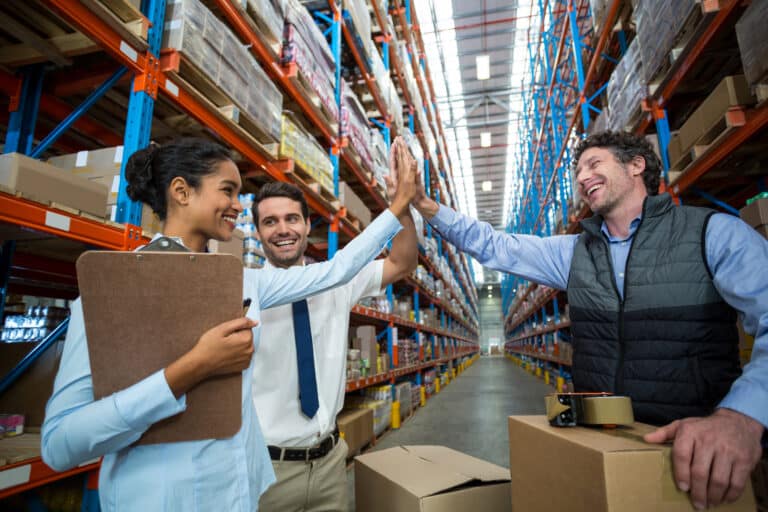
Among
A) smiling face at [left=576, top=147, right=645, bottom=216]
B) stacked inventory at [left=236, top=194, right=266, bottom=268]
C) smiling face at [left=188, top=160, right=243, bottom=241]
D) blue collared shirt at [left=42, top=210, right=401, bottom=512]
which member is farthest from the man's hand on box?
stacked inventory at [left=236, top=194, right=266, bottom=268]

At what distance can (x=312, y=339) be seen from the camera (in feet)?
6.19

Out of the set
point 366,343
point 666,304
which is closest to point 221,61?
point 666,304

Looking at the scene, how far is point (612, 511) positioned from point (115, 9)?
2.72 m

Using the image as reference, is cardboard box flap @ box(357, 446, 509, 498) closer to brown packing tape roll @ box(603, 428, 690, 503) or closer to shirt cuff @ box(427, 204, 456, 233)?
brown packing tape roll @ box(603, 428, 690, 503)

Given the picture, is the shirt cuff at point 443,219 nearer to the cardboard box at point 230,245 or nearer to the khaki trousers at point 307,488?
the khaki trousers at point 307,488

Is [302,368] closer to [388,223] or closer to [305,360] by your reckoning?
[305,360]

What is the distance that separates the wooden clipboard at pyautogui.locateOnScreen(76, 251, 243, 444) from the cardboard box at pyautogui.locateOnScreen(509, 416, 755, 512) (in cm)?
75

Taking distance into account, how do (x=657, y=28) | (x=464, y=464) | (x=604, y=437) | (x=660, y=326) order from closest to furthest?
(x=604, y=437) < (x=660, y=326) < (x=464, y=464) < (x=657, y=28)

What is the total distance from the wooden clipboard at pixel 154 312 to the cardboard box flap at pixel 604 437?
76cm

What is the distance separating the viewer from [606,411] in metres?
1.00

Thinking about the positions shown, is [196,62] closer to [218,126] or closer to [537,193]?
[218,126]

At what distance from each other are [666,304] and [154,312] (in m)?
1.48

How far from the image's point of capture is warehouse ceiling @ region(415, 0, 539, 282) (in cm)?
1242

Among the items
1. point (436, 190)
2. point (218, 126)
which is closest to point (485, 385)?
point (436, 190)
